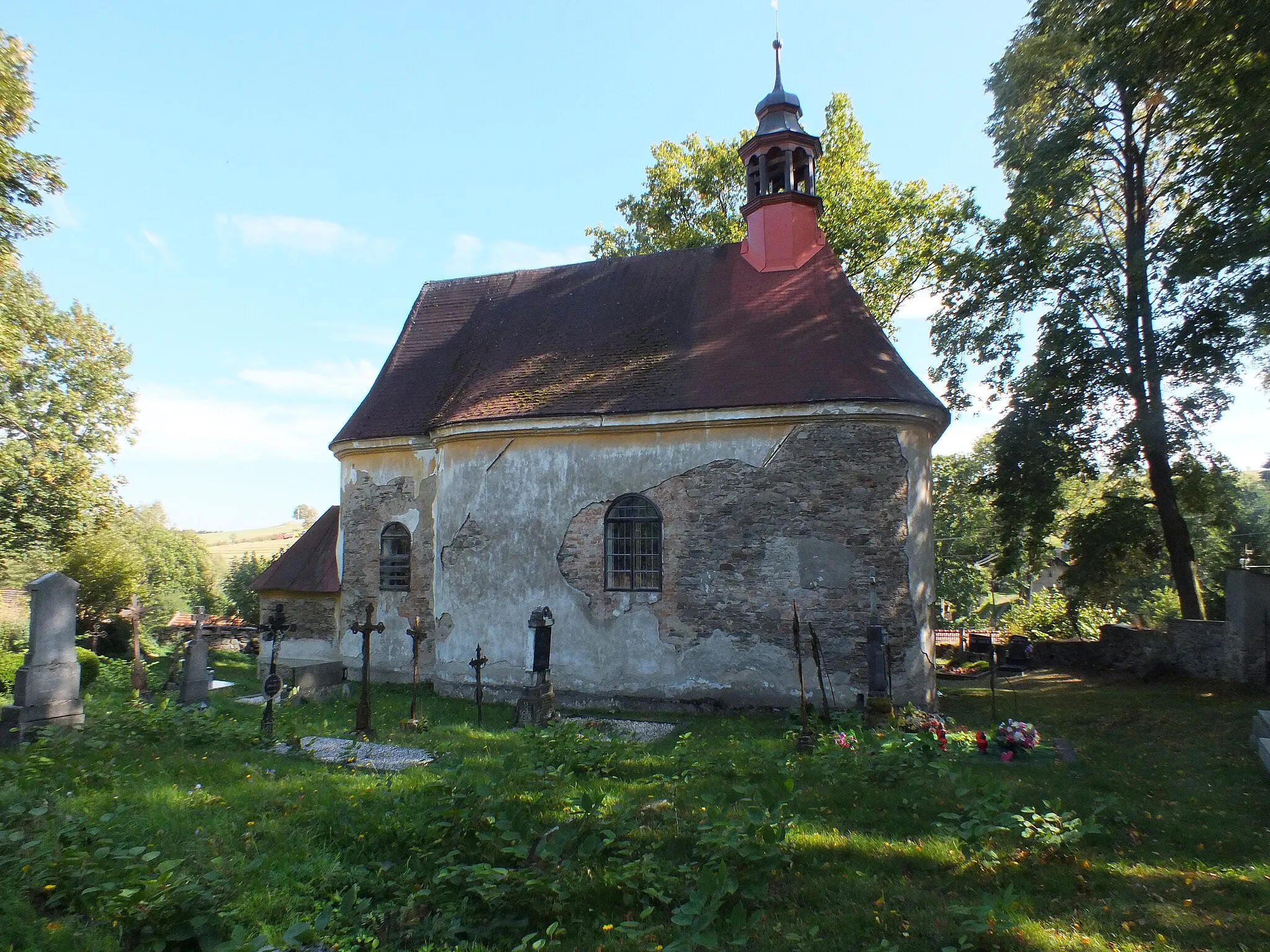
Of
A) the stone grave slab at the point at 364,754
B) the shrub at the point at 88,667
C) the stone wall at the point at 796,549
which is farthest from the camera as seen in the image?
the shrub at the point at 88,667

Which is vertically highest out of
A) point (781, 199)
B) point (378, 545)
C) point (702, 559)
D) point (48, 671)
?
point (781, 199)

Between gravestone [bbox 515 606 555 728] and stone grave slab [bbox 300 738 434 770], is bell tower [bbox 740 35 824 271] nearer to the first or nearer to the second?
gravestone [bbox 515 606 555 728]

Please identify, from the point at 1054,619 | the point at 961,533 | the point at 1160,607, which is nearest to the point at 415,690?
the point at 1054,619

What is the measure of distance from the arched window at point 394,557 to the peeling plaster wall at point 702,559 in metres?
2.03

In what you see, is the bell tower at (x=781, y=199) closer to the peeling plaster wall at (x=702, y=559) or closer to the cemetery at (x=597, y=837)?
the peeling plaster wall at (x=702, y=559)

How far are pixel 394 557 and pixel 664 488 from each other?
6.37 m

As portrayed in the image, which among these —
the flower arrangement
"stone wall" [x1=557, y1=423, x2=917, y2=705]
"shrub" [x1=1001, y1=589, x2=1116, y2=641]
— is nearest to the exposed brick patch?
"stone wall" [x1=557, y1=423, x2=917, y2=705]

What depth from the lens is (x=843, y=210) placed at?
23.1 m

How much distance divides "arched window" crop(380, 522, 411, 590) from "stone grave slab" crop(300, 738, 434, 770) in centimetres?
631

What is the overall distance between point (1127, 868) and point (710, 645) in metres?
7.60

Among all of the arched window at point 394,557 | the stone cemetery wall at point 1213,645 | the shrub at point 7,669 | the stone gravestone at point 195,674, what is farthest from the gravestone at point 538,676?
the stone cemetery wall at point 1213,645

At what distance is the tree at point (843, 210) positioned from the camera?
23.0 m

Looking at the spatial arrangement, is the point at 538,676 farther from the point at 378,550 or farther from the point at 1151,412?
the point at 1151,412

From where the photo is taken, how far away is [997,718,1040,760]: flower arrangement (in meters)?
8.77
